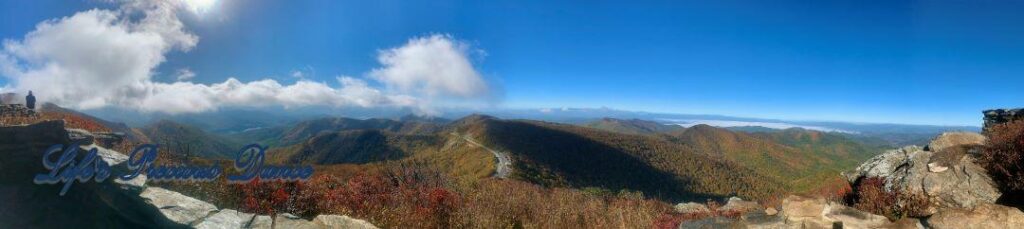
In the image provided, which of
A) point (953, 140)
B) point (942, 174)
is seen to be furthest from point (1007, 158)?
point (953, 140)

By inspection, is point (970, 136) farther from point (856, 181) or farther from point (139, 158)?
point (139, 158)

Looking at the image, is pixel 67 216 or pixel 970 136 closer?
pixel 67 216

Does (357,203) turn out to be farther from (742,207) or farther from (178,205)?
(742,207)

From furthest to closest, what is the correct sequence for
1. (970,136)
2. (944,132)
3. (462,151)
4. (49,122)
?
(462,151), (944,132), (970,136), (49,122)

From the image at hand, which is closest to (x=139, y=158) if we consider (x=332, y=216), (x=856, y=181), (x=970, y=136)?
(x=332, y=216)

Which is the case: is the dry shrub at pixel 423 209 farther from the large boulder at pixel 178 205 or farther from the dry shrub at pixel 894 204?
the dry shrub at pixel 894 204

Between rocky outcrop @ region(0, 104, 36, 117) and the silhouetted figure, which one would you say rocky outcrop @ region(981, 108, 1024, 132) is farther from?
the silhouetted figure
